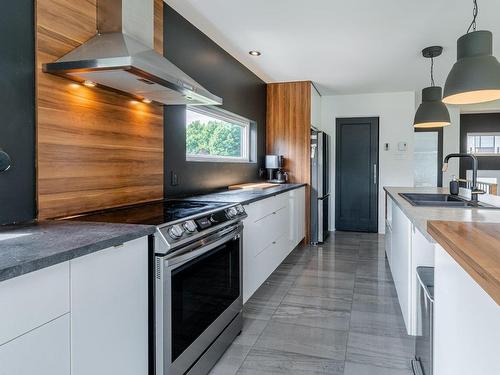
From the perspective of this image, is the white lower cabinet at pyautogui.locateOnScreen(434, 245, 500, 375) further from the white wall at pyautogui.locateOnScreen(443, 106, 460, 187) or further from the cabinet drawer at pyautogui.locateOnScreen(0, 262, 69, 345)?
the white wall at pyautogui.locateOnScreen(443, 106, 460, 187)

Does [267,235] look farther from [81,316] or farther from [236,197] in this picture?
[81,316]

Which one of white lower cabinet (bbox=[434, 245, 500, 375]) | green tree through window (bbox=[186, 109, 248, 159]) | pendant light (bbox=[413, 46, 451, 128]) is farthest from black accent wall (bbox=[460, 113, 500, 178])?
white lower cabinet (bbox=[434, 245, 500, 375])

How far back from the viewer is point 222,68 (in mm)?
3852

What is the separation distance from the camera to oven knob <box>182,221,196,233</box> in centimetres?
171

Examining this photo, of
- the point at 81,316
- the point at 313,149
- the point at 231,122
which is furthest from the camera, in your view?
the point at 313,149

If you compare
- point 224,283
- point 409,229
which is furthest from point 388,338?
point 224,283

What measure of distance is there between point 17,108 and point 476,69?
2498 mm

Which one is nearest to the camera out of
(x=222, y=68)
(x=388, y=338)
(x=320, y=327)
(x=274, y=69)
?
(x=388, y=338)

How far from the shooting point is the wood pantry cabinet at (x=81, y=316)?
0.98 m

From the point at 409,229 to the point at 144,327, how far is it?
1.68m

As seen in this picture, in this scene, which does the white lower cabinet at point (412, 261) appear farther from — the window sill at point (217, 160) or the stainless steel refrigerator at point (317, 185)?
the stainless steel refrigerator at point (317, 185)

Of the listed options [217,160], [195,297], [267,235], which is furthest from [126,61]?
[217,160]

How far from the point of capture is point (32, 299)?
102 centimetres

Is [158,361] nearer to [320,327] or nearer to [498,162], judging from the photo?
[320,327]
